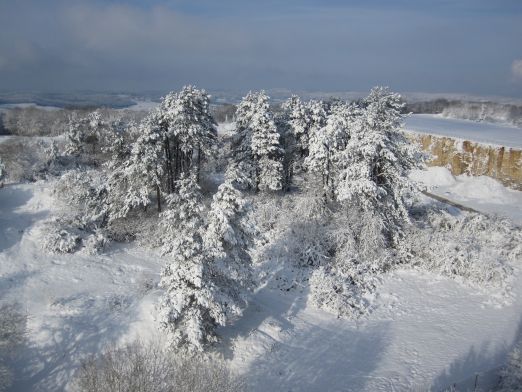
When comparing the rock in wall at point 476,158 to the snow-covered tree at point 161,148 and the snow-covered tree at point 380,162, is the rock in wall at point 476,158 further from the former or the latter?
the snow-covered tree at point 161,148

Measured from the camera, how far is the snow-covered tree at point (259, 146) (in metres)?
33.3

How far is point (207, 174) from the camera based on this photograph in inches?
1587

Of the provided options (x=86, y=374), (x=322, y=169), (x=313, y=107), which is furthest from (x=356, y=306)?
(x=313, y=107)

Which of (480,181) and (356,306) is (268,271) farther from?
(480,181)

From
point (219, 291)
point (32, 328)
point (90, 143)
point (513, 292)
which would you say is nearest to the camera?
point (219, 291)

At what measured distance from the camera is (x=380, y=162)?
25719 millimetres

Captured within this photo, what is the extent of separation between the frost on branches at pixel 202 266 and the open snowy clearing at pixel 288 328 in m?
2.38

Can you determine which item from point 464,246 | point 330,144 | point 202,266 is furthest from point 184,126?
point 464,246

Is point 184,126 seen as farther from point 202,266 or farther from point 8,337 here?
point 8,337

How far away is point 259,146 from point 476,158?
85.7 feet

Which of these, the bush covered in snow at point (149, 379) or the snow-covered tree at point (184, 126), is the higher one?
the snow-covered tree at point (184, 126)

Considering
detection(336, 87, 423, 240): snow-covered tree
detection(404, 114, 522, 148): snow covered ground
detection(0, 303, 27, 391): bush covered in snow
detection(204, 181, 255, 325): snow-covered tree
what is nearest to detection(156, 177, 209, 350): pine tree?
detection(204, 181, 255, 325): snow-covered tree

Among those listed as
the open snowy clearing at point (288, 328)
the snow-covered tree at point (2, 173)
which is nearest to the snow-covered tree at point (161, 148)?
the open snowy clearing at point (288, 328)

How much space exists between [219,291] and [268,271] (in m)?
9.21
